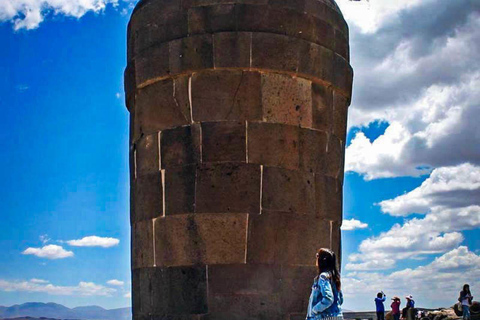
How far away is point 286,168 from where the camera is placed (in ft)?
22.6

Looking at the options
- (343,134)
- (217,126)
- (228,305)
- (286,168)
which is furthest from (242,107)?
(228,305)

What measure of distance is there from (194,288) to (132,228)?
4.96 ft

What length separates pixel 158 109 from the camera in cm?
729

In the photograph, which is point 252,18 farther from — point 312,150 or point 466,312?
point 466,312

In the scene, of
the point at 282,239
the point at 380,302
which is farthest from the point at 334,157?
the point at 380,302

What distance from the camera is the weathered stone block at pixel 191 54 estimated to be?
22.8ft

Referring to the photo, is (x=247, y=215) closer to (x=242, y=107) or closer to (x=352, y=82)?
(x=242, y=107)

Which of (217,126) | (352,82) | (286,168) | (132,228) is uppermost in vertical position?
(352,82)

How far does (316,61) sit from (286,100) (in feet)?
2.28

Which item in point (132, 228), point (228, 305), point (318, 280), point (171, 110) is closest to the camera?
point (318, 280)

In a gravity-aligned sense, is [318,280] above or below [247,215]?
below

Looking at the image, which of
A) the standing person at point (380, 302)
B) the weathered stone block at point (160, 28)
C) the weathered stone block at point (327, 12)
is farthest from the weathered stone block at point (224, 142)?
the standing person at point (380, 302)

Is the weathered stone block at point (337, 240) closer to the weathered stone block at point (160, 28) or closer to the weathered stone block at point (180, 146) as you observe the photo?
the weathered stone block at point (180, 146)

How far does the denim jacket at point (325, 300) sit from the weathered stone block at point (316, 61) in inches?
113
